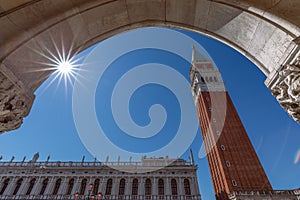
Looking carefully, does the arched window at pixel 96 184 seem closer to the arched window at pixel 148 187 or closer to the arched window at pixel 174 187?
the arched window at pixel 148 187

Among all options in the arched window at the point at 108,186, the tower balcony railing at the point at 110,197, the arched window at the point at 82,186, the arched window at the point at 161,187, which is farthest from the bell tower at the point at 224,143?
the arched window at the point at 82,186

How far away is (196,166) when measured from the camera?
22906 millimetres

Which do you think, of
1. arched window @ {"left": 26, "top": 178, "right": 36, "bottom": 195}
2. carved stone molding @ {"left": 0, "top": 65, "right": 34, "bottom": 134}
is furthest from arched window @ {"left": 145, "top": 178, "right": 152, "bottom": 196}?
carved stone molding @ {"left": 0, "top": 65, "right": 34, "bottom": 134}

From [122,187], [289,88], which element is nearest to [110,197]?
[122,187]

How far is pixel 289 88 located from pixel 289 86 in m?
0.03

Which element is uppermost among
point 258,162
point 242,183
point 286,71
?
point 258,162

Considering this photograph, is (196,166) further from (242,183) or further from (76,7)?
(76,7)

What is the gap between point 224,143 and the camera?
28234mm

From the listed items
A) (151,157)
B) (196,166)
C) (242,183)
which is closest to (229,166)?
(242,183)

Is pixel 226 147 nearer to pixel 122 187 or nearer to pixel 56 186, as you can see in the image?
pixel 122 187

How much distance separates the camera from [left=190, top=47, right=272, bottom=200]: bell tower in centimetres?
2366

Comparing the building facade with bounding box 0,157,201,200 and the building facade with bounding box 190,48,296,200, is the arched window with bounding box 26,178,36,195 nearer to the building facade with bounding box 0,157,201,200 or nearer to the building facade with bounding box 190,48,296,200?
the building facade with bounding box 0,157,201,200

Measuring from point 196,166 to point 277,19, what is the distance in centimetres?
2416

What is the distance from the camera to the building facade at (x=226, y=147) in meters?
22.8
